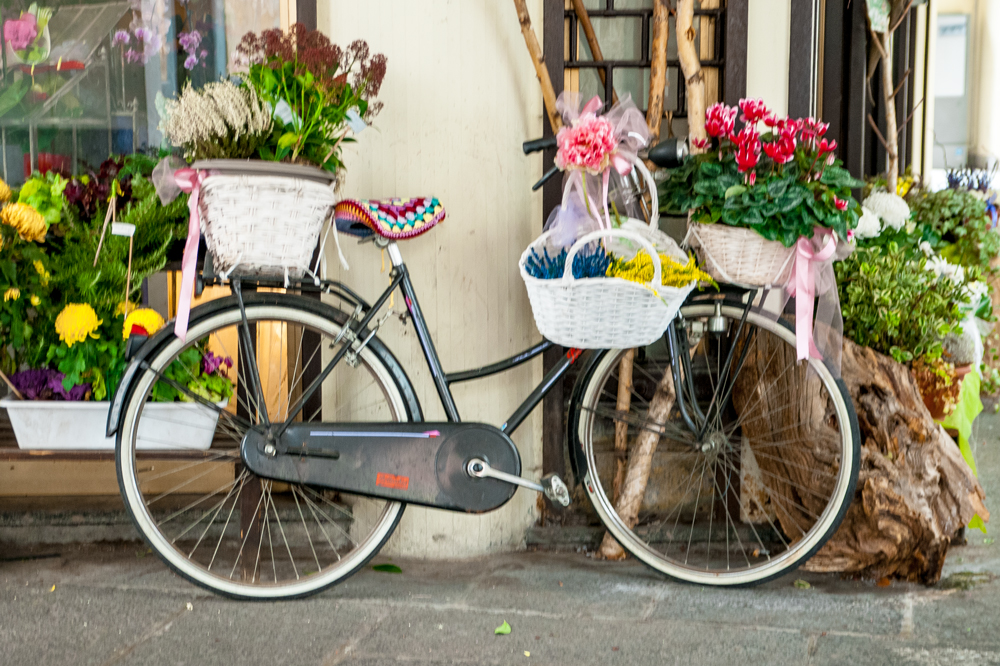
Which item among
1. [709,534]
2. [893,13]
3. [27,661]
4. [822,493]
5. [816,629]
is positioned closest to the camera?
[27,661]

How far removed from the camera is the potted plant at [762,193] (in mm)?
2191

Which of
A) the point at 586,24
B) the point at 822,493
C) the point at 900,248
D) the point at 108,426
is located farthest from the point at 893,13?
the point at 108,426

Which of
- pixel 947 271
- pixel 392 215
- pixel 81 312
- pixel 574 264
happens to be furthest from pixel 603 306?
pixel 947 271

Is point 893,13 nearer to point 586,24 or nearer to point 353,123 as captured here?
point 586,24

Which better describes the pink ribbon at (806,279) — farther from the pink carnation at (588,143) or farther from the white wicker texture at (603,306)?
the pink carnation at (588,143)

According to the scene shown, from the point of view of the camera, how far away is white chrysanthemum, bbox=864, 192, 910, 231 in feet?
10.3

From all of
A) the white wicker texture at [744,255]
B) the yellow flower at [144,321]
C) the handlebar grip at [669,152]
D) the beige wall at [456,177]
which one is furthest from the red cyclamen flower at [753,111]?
the yellow flower at [144,321]

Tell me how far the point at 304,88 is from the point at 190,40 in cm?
113

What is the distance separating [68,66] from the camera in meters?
3.07

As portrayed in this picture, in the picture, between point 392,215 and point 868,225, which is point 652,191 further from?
point 868,225

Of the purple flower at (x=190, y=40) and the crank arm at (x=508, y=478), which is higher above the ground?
the purple flower at (x=190, y=40)

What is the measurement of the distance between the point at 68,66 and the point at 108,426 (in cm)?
154

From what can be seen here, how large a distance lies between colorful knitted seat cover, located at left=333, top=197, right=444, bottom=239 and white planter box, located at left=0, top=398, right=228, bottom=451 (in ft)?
2.54

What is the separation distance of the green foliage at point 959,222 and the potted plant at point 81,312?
3181mm
